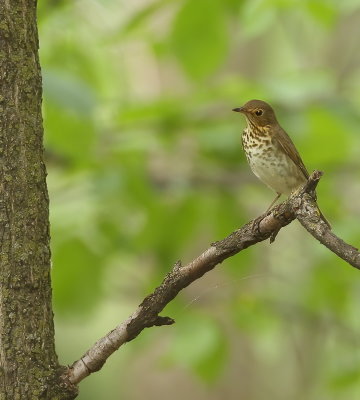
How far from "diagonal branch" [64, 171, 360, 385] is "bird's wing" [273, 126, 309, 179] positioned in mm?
1751

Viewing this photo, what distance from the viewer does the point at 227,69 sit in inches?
303

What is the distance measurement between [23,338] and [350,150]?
3.38 metres

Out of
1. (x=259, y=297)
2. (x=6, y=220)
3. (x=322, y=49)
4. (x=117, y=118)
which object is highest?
(x=322, y=49)

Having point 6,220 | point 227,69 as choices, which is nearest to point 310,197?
point 6,220

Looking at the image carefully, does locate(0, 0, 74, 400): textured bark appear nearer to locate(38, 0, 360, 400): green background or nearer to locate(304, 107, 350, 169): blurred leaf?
locate(38, 0, 360, 400): green background

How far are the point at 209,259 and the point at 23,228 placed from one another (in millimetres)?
522

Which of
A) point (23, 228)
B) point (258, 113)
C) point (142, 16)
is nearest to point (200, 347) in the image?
point (258, 113)

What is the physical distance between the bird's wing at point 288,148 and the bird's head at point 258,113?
7 centimetres

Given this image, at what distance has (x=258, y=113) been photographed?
12.7 feet

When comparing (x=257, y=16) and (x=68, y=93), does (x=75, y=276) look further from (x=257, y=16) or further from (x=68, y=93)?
(x=257, y=16)

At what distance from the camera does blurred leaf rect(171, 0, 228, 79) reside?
→ 4.39 meters

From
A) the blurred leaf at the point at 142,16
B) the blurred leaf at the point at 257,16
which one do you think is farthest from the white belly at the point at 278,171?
the blurred leaf at the point at 142,16

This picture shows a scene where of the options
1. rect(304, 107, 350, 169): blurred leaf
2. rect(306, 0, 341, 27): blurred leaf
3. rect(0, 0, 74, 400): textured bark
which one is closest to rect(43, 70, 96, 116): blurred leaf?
rect(306, 0, 341, 27): blurred leaf

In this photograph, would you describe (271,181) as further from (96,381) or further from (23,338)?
(96,381)
